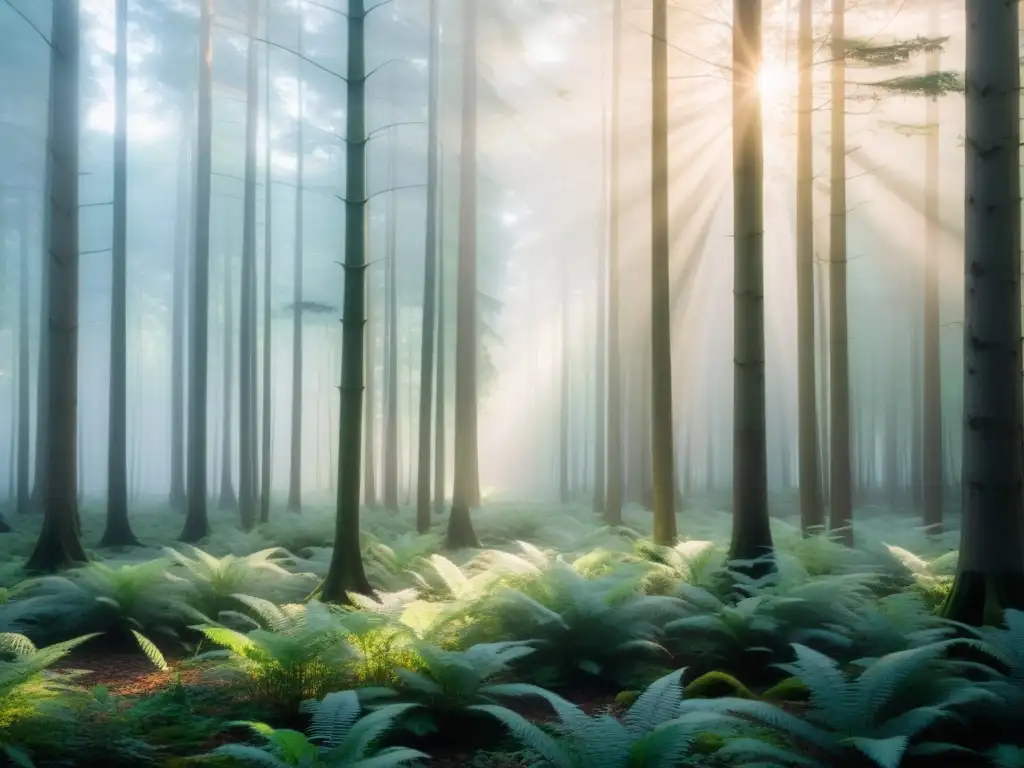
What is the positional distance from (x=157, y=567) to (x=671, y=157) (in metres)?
16.3

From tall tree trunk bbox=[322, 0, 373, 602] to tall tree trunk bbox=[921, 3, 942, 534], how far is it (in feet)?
39.1

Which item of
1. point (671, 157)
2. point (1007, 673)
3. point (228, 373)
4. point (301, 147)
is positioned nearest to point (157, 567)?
point (1007, 673)

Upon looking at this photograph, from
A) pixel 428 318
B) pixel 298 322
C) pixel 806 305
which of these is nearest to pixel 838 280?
pixel 806 305

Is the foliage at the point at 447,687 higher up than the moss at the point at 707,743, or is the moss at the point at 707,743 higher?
the foliage at the point at 447,687

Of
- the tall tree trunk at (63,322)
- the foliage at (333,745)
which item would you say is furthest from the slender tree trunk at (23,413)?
the foliage at (333,745)

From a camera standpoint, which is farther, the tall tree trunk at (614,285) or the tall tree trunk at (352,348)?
the tall tree trunk at (614,285)

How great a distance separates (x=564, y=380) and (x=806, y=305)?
1995 centimetres

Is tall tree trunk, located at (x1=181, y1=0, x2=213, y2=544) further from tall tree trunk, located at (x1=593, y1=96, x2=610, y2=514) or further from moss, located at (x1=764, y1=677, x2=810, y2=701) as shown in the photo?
moss, located at (x1=764, y1=677, x2=810, y2=701)

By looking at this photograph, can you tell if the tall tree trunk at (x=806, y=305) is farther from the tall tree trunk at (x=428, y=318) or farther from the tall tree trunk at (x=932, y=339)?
the tall tree trunk at (x=428, y=318)

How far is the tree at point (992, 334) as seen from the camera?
233 inches

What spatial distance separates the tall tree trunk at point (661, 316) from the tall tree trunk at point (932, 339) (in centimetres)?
777

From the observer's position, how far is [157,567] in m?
8.41

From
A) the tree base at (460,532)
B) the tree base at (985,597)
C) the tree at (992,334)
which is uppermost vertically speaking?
the tree at (992,334)

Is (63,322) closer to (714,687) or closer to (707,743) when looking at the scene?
(714,687)
